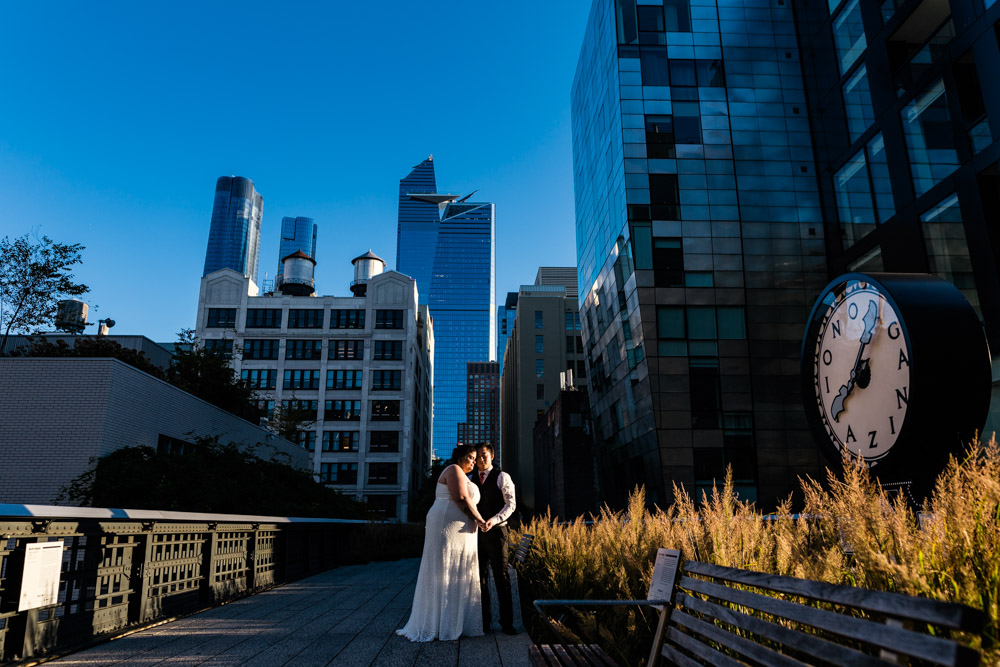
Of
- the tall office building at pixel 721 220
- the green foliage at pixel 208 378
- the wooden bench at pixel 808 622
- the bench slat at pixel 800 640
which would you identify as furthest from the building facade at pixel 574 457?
the bench slat at pixel 800 640

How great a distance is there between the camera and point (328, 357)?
227ft

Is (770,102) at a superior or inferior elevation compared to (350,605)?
superior

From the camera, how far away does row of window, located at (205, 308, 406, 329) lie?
228 feet

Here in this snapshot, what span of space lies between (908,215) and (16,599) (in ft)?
79.0

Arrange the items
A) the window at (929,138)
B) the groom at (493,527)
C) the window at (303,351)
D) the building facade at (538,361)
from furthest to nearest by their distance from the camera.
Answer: the building facade at (538,361) < the window at (303,351) < the window at (929,138) < the groom at (493,527)

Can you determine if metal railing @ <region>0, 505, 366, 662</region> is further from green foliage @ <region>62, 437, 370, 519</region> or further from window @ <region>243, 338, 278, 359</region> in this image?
window @ <region>243, 338, 278, 359</region>

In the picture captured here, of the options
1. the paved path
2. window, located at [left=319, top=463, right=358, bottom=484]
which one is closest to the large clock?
the paved path

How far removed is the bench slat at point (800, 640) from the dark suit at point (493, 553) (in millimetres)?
4506

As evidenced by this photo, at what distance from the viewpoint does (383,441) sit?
66.6 metres

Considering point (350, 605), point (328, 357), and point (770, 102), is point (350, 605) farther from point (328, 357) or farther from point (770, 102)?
point (328, 357)

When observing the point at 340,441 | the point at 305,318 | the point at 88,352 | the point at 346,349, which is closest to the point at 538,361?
the point at 346,349

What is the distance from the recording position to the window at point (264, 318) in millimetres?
69500

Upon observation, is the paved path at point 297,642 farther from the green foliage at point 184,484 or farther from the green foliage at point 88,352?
the green foliage at point 88,352

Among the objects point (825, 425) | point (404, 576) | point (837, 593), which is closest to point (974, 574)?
point (837, 593)
